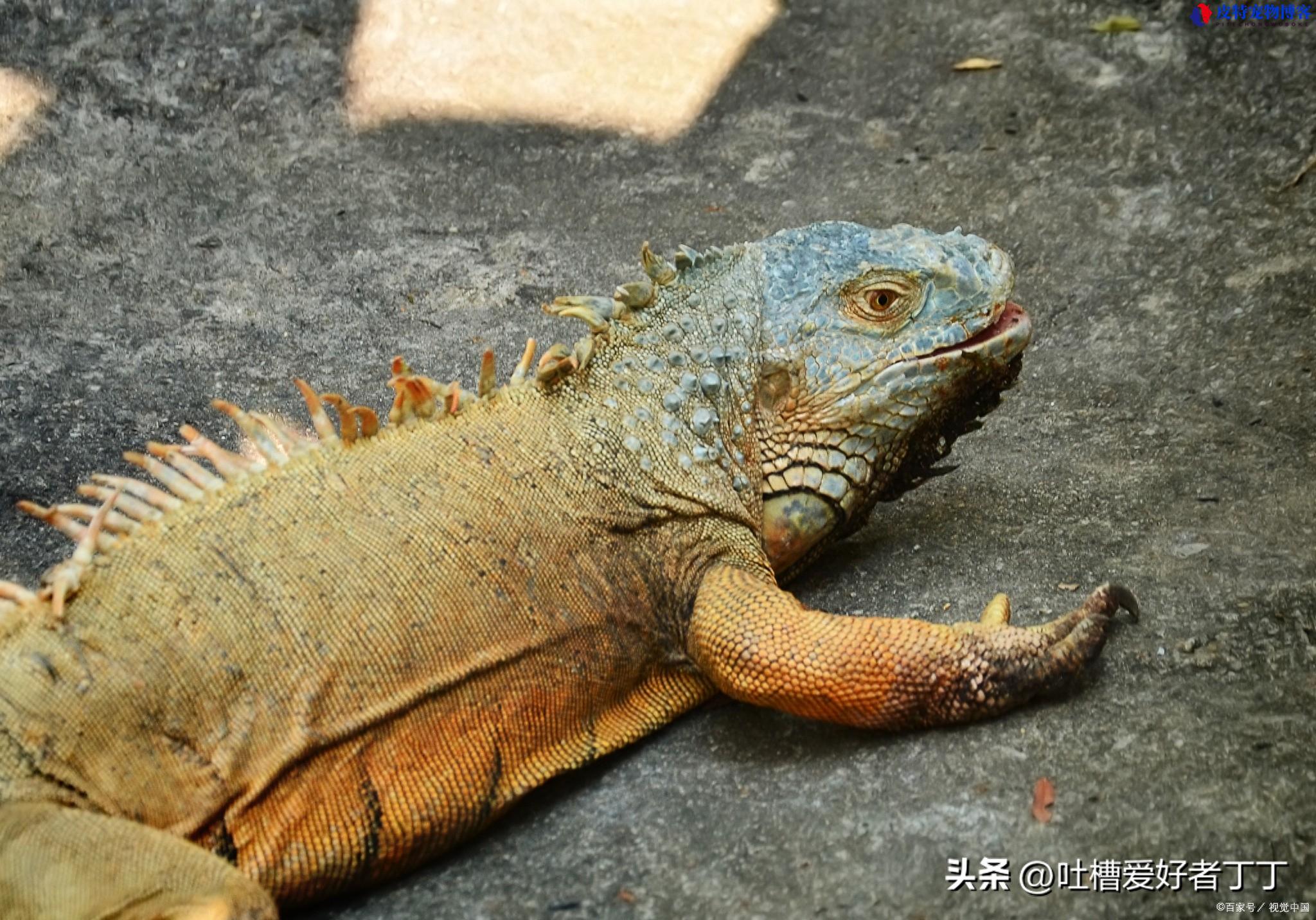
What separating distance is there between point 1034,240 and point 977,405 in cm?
303

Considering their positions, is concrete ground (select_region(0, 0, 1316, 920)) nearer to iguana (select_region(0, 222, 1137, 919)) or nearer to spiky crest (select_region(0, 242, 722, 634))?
iguana (select_region(0, 222, 1137, 919))

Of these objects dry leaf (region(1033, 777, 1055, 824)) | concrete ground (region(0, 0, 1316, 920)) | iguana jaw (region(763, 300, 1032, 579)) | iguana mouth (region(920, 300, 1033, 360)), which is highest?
iguana mouth (region(920, 300, 1033, 360))

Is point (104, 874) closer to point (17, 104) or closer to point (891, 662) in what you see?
point (891, 662)

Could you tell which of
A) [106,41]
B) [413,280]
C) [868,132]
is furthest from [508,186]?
[106,41]

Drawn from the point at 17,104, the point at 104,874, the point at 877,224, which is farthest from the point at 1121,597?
the point at 17,104

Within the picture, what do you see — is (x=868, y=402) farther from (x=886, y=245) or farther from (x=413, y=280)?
(x=413, y=280)

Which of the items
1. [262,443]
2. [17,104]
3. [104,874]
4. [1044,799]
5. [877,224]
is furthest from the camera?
[17,104]

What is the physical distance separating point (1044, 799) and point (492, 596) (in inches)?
67.4

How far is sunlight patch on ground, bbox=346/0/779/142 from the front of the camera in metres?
8.64

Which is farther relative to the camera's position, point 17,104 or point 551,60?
point 551,60

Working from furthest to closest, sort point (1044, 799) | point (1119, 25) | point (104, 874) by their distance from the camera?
point (1119, 25) → point (1044, 799) → point (104, 874)

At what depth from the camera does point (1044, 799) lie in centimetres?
368

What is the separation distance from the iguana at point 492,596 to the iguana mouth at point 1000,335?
13mm

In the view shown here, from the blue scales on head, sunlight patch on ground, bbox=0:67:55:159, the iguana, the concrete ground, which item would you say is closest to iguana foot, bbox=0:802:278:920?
the iguana
